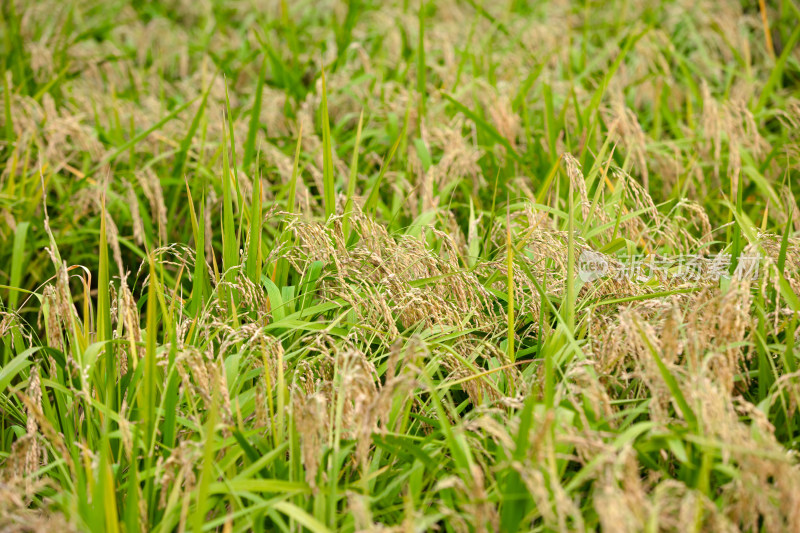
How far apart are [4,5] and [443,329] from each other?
13.9 feet

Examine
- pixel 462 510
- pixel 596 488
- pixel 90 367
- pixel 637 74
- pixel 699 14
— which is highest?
pixel 699 14

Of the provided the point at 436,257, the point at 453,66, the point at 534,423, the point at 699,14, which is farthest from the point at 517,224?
the point at 699,14

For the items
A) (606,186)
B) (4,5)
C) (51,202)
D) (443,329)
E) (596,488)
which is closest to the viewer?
(596,488)

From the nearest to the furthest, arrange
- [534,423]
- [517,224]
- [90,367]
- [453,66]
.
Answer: [534,423], [90,367], [517,224], [453,66]

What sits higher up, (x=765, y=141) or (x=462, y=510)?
(x=765, y=141)

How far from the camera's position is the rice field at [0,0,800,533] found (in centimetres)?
129

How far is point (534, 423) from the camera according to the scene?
4.52 ft

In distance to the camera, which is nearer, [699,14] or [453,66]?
[453,66]

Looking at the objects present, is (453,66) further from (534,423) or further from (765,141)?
(534,423)

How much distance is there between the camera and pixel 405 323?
180 cm

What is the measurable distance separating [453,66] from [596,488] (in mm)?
2427

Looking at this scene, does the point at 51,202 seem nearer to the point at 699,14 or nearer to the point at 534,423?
the point at 534,423

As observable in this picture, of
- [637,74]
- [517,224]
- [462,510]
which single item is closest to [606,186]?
[517,224]

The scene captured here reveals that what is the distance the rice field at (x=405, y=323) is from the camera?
1295 mm
